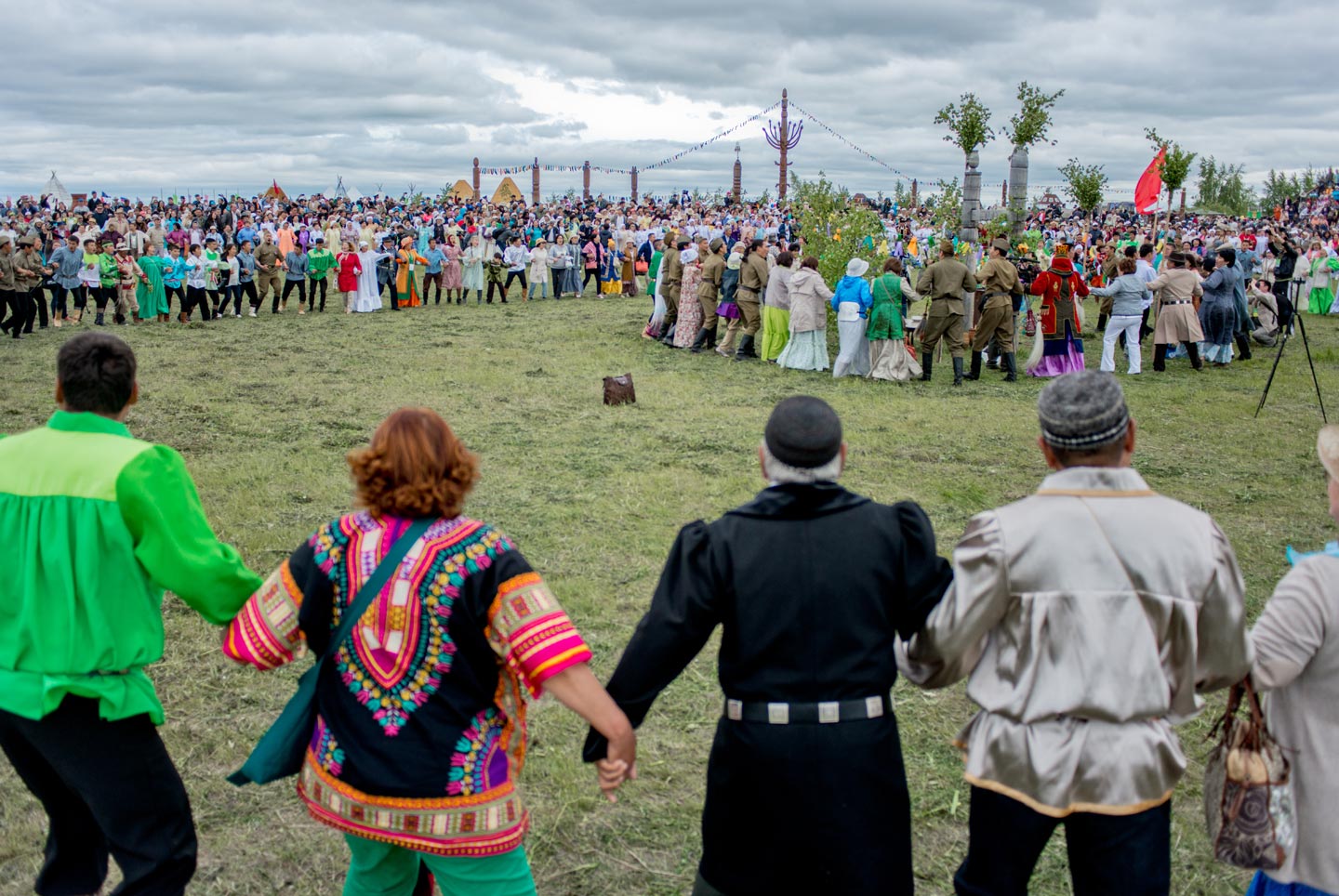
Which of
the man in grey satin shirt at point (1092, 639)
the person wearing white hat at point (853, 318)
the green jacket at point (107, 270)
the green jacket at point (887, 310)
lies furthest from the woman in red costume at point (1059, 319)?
the green jacket at point (107, 270)

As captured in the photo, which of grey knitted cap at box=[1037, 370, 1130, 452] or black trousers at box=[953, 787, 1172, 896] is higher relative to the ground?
grey knitted cap at box=[1037, 370, 1130, 452]

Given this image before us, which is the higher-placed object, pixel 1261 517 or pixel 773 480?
pixel 773 480

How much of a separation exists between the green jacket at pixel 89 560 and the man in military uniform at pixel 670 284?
14181 mm

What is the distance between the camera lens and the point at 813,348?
14.5 m

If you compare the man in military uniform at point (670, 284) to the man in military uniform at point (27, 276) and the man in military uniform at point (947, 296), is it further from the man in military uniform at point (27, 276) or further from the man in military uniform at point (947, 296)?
the man in military uniform at point (27, 276)

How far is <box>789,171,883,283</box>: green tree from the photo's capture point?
15.8 meters

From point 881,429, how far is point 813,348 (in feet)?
13.4

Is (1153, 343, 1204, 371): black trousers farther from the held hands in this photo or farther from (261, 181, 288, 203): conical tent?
(261, 181, 288, 203): conical tent

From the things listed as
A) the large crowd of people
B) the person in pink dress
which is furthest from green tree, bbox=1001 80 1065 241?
the person in pink dress

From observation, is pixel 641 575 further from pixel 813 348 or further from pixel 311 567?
pixel 813 348

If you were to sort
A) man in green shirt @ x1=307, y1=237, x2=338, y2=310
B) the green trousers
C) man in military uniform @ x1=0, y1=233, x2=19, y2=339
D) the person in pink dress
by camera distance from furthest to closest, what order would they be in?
the person in pink dress < man in green shirt @ x1=307, y1=237, x2=338, y2=310 < man in military uniform @ x1=0, y1=233, x2=19, y2=339 < the green trousers

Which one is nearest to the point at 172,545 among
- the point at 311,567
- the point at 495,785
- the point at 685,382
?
the point at 311,567

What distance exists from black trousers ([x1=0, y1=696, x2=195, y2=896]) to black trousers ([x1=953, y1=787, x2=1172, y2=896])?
78.3 inches

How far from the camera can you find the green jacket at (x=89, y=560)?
2.53 metres
